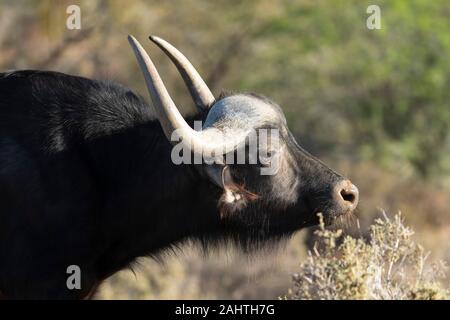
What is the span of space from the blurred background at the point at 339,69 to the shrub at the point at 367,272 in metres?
11.7

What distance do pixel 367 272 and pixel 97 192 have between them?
190 centimetres

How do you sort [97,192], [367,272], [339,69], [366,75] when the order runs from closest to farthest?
[367,272]
[97,192]
[366,75]
[339,69]

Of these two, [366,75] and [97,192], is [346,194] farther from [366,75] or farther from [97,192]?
[366,75]

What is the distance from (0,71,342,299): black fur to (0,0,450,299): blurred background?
11.4m

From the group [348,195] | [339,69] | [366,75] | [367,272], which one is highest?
[339,69]

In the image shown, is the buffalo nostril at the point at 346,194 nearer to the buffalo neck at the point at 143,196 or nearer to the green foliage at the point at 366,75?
the buffalo neck at the point at 143,196

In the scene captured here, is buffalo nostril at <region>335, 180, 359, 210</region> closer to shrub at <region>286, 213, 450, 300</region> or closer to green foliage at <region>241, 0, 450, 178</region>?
shrub at <region>286, 213, 450, 300</region>

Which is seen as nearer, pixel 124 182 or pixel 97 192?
pixel 97 192

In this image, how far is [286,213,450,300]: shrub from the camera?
6077 mm

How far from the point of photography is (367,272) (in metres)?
6.13

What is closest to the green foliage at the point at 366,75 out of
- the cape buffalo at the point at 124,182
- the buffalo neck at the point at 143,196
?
the cape buffalo at the point at 124,182

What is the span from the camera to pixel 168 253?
7.30 metres

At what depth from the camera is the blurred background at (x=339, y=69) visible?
1914cm

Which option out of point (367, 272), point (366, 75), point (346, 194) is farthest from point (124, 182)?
point (366, 75)
